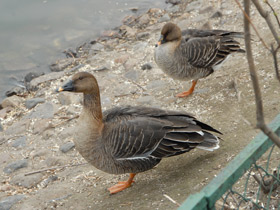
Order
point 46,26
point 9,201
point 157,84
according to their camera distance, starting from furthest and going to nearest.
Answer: point 46,26
point 157,84
point 9,201

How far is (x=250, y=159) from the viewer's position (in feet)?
8.04

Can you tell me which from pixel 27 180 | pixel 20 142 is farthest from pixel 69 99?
pixel 27 180

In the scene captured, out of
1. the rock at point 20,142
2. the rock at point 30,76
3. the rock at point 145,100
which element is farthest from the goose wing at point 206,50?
the rock at point 30,76

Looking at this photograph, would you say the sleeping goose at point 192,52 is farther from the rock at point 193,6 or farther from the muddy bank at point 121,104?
the rock at point 193,6

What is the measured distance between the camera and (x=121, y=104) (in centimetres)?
650

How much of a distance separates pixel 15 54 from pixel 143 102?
14.0 feet

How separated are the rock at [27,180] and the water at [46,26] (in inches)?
148

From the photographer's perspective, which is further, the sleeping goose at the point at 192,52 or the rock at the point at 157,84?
the rock at the point at 157,84

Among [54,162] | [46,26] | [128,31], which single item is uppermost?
[128,31]

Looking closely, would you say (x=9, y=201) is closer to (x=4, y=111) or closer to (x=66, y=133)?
(x=66, y=133)

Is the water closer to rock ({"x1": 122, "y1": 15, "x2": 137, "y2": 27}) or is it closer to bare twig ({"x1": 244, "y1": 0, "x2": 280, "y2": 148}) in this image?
rock ({"x1": 122, "y1": 15, "x2": 137, "y2": 27})

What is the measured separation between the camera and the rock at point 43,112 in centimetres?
657

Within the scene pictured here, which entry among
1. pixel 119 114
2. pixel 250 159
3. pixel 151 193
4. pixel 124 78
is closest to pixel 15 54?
pixel 124 78

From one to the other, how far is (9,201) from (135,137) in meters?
1.71
